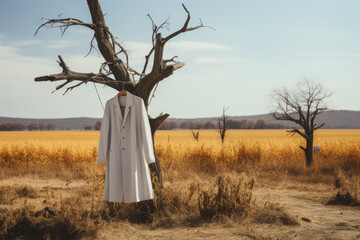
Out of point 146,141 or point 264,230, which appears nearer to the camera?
point 146,141

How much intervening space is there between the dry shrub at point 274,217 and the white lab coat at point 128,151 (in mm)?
2105

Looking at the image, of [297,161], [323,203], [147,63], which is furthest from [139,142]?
[297,161]

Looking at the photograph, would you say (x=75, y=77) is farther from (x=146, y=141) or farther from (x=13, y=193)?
(x=13, y=193)

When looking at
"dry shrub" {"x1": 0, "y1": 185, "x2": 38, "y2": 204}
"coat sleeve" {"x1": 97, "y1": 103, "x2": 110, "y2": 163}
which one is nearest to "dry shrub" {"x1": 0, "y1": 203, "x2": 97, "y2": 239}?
"coat sleeve" {"x1": 97, "y1": 103, "x2": 110, "y2": 163}

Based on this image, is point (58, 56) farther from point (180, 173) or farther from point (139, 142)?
point (180, 173)

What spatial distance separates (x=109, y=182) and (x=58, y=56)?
232 centimetres

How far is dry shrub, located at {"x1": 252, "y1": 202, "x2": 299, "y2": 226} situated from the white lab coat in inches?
82.9

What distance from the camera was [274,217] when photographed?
6547mm

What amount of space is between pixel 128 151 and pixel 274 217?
2.93 metres

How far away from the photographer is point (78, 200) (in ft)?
23.8

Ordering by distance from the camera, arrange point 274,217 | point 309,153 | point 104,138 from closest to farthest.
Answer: point 104,138
point 274,217
point 309,153

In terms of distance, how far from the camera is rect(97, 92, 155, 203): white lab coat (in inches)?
226

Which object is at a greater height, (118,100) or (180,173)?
(118,100)

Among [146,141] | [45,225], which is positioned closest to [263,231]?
[146,141]
